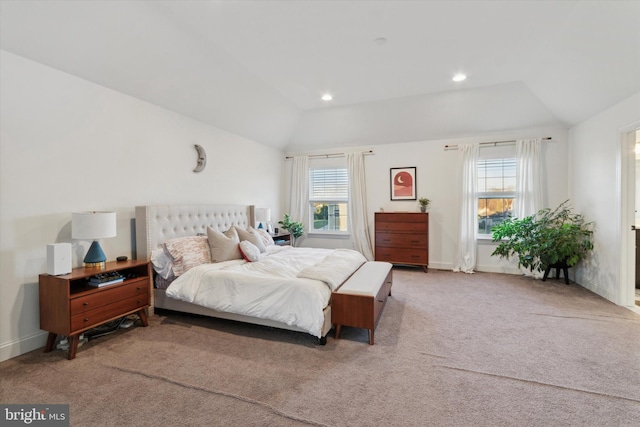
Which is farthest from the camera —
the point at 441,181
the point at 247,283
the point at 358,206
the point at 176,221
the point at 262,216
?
the point at 358,206

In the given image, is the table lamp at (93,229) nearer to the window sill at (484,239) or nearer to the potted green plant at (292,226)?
Result: the potted green plant at (292,226)

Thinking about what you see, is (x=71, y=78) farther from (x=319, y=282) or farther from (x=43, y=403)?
(x=319, y=282)

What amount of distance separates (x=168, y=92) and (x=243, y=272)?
8.12 ft

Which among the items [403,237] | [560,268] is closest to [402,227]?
[403,237]

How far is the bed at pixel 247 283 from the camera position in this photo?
2.65 m

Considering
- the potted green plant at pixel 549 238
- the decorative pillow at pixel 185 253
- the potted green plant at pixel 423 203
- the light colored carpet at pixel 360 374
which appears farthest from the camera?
the potted green plant at pixel 423 203

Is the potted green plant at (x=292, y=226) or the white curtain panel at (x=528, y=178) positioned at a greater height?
the white curtain panel at (x=528, y=178)

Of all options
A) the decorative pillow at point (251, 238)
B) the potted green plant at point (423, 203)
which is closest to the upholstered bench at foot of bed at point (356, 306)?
the decorative pillow at point (251, 238)

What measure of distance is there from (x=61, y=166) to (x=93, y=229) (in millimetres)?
749

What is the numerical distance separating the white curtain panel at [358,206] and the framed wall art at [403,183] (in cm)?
61

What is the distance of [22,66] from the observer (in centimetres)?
250

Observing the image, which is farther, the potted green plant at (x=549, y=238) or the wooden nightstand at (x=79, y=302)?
the potted green plant at (x=549, y=238)

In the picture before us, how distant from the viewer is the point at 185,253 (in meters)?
3.35

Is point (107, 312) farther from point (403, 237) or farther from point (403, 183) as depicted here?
point (403, 183)
